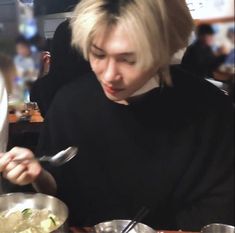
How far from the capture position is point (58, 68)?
96 cm

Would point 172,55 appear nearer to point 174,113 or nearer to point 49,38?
point 174,113

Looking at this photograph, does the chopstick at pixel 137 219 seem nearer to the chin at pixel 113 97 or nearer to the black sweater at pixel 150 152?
the black sweater at pixel 150 152

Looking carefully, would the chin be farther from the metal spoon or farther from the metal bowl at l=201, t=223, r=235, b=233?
the metal bowl at l=201, t=223, r=235, b=233

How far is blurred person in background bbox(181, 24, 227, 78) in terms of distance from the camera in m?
0.88

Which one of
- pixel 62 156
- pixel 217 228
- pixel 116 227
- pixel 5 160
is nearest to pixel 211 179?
pixel 217 228

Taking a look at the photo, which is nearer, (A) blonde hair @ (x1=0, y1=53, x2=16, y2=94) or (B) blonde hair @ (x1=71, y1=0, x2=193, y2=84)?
(B) blonde hair @ (x1=71, y1=0, x2=193, y2=84)

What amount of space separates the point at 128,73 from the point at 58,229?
1.25 feet

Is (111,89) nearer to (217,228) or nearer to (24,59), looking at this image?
(24,59)

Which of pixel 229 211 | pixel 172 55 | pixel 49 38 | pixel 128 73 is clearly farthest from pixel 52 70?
pixel 229 211

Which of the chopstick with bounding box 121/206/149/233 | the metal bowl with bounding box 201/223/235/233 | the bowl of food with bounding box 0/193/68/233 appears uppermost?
the bowl of food with bounding box 0/193/68/233

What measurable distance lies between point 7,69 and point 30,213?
37cm

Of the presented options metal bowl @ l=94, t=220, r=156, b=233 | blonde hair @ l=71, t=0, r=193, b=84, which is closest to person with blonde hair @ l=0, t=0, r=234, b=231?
blonde hair @ l=71, t=0, r=193, b=84

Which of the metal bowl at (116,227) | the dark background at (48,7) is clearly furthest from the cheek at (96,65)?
the metal bowl at (116,227)

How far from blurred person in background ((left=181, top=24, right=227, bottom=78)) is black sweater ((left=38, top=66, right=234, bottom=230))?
0.08 feet
